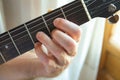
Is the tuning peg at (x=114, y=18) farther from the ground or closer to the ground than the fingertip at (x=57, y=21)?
closer to the ground

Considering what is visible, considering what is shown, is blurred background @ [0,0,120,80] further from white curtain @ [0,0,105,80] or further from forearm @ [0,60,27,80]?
forearm @ [0,60,27,80]

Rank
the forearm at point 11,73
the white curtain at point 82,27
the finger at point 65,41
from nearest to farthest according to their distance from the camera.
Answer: the finger at point 65,41
the forearm at point 11,73
the white curtain at point 82,27

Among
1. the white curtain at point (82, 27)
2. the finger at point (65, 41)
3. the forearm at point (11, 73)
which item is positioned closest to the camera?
the finger at point (65, 41)

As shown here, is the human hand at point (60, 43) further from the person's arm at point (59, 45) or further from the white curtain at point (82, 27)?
the white curtain at point (82, 27)

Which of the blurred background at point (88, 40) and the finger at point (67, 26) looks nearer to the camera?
the finger at point (67, 26)

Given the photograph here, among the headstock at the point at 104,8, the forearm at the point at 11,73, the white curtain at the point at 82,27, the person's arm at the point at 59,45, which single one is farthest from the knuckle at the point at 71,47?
the white curtain at the point at 82,27

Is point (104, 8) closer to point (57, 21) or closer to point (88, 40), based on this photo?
point (57, 21)

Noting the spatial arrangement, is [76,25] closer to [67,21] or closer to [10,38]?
[67,21]

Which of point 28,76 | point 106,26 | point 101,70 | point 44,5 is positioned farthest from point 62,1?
point 101,70
